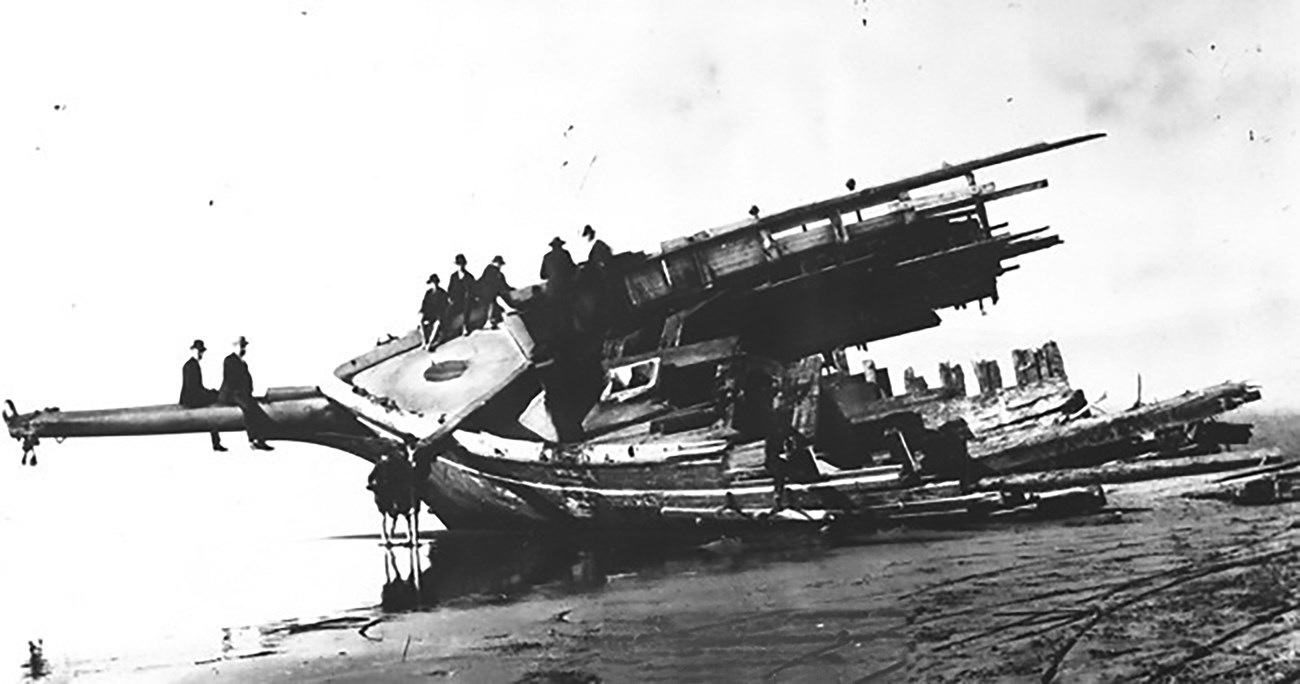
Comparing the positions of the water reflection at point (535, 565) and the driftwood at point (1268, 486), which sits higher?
the water reflection at point (535, 565)

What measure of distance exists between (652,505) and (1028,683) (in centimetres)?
182

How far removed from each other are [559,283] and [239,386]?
1378 millimetres

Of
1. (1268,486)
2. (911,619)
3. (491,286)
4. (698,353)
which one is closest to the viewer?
(911,619)

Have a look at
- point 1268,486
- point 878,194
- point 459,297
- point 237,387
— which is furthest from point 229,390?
point 1268,486

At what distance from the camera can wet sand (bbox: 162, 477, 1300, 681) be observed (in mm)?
3334

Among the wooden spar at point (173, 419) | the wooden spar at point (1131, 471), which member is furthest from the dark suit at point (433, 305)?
the wooden spar at point (1131, 471)

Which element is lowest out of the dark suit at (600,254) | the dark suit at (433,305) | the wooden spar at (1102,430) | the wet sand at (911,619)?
the wet sand at (911,619)

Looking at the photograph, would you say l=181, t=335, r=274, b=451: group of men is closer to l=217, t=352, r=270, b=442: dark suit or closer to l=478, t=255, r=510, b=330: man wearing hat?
l=217, t=352, r=270, b=442: dark suit

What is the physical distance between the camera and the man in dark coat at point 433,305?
4.68 meters

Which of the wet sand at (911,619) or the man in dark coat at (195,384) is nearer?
the wet sand at (911,619)

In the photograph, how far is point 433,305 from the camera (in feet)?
15.5

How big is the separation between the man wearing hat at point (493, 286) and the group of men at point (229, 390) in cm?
98

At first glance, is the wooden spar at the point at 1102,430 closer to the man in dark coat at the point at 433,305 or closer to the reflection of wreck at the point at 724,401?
the reflection of wreck at the point at 724,401

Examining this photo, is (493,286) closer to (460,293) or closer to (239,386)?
(460,293)
